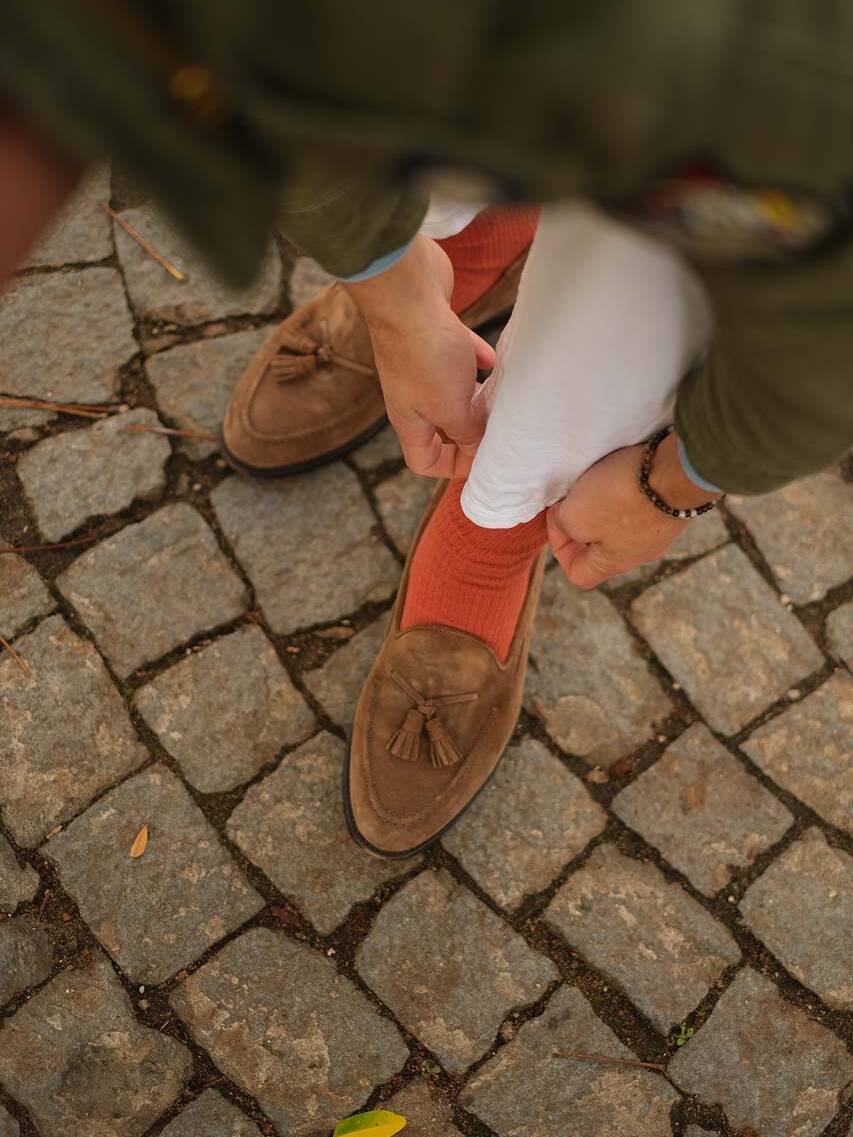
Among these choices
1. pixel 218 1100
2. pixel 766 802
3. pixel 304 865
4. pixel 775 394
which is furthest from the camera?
pixel 766 802

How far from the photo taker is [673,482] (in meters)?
1.24

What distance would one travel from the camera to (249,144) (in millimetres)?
653

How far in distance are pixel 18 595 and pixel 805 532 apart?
1.65 metres

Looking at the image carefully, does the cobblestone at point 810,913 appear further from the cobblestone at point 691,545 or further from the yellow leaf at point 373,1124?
the yellow leaf at point 373,1124

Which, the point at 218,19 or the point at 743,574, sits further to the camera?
the point at 743,574

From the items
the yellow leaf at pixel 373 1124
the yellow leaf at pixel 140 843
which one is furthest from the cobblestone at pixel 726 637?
the yellow leaf at pixel 140 843

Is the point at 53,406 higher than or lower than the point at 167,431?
higher

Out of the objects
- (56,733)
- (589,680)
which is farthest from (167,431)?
(589,680)

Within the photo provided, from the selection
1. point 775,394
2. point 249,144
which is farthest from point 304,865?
point 249,144

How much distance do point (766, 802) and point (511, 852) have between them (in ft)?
1.70

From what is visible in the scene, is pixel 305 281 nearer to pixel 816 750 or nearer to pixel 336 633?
pixel 336 633

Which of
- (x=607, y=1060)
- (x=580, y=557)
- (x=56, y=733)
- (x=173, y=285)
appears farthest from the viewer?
(x=173, y=285)

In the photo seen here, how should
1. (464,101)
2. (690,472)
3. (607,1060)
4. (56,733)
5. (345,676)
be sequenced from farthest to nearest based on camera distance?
1. (345,676)
2. (56,733)
3. (607,1060)
4. (690,472)
5. (464,101)

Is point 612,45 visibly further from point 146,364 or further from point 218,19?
point 146,364
